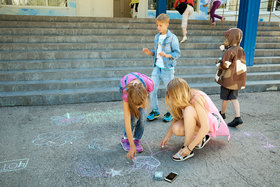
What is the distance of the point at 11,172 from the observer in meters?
2.08

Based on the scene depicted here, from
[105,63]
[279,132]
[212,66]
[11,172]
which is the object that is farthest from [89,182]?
[212,66]

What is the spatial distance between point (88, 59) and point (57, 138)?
2.75 metres

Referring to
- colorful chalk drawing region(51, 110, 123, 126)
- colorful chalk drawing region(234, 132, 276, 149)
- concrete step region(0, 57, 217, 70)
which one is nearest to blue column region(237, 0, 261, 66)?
concrete step region(0, 57, 217, 70)

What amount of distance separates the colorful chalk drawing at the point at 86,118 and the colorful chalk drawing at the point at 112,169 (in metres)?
1.05

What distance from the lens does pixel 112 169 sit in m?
2.14

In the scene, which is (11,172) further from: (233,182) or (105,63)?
(105,63)

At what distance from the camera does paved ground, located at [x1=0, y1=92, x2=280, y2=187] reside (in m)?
2.00

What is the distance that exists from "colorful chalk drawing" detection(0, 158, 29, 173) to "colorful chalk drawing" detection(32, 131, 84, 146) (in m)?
0.35

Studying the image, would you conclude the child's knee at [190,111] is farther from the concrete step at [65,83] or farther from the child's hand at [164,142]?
the concrete step at [65,83]

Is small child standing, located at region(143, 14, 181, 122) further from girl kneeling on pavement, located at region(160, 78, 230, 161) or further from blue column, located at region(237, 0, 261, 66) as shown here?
blue column, located at region(237, 0, 261, 66)

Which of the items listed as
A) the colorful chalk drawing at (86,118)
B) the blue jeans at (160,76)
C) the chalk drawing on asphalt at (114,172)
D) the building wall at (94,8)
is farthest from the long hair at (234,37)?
the building wall at (94,8)

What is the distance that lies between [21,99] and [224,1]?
12175mm

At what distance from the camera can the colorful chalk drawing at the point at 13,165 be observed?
212cm

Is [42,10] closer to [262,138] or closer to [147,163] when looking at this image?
[147,163]
